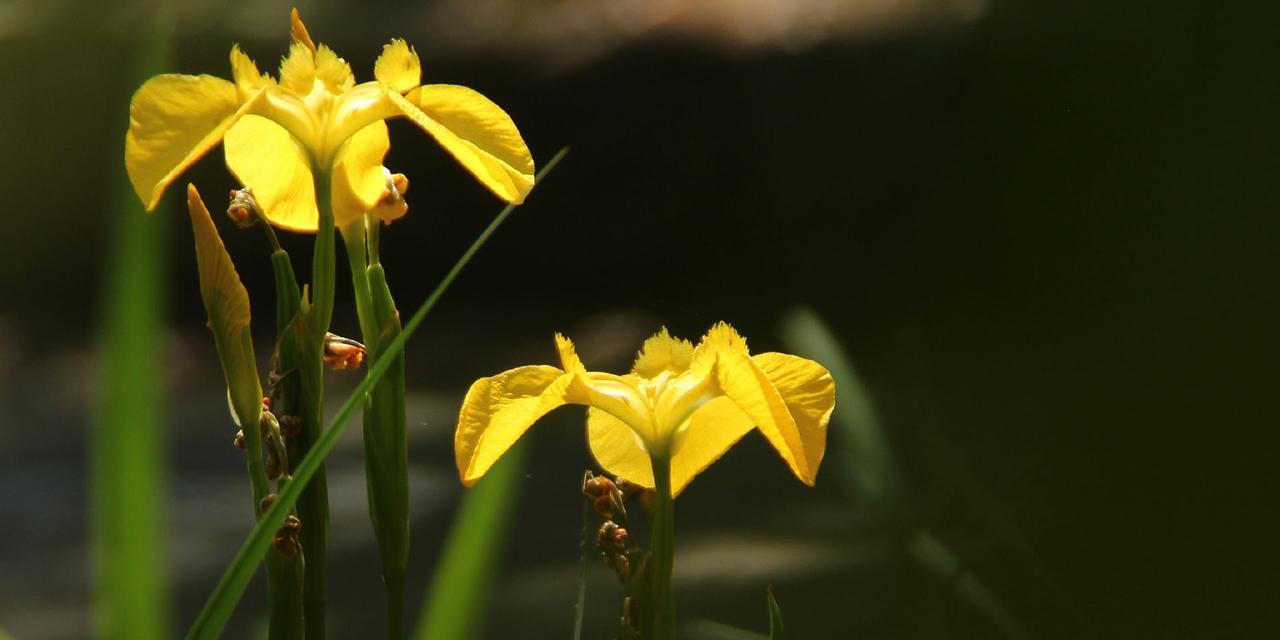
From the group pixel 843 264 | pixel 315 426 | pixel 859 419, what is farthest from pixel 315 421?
pixel 843 264

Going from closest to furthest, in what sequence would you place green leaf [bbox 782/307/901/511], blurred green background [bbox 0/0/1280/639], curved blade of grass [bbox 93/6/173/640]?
curved blade of grass [bbox 93/6/173/640] → green leaf [bbox 782/307/901/511] → blurred green background [bbox 0/0/1280/639]

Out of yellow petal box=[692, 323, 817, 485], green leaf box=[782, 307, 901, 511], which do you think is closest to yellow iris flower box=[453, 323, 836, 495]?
yellow petal box=[692, 323, 817, 485]

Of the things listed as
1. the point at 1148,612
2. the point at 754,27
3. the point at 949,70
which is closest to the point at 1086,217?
the point at 1148,612

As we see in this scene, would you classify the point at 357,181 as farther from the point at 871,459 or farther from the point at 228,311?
the point at 871,459

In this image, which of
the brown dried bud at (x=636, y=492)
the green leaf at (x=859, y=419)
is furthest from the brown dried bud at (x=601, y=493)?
the green leaf at (x=859, y=419)

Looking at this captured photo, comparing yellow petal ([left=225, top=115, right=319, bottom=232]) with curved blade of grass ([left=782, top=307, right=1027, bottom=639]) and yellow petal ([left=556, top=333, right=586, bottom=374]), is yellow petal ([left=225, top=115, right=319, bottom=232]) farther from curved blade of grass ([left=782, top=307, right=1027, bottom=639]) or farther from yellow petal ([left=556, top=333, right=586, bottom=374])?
curved blade of grass ([left=782, top=307, right=1027, bottom=639])
